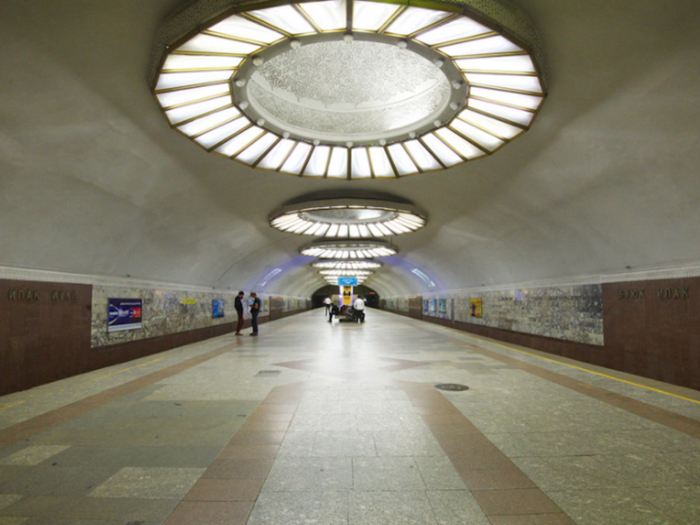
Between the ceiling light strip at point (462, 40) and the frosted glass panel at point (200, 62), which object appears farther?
the frosted glass panel at point (200, 62)

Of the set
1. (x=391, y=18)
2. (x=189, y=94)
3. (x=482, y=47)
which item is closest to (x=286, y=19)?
(x=391, y=18)

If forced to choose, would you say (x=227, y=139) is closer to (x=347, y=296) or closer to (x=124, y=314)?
(x=124, y=314)

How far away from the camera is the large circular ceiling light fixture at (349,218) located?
11.7 meters

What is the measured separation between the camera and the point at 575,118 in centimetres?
629

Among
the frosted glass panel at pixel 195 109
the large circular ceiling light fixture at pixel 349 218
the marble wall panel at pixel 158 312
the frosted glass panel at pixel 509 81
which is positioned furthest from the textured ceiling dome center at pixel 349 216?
the frosted glass panel at pixel 509 81

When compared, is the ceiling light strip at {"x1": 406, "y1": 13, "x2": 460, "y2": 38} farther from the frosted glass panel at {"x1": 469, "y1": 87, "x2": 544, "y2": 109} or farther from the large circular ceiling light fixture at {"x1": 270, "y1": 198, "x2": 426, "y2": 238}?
the large circular ceiling light fixture at {"x1": 270, "y1": 198, "x2": 426, "y2": 238}

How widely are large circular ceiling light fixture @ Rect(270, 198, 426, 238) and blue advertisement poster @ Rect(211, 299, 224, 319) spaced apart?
4.75 meters

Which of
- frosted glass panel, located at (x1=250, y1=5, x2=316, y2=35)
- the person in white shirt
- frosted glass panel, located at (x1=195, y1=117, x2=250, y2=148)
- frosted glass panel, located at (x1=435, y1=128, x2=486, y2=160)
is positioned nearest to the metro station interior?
frosted glass panel, located at (x1=250, y1=5, x2=316, y2=35)

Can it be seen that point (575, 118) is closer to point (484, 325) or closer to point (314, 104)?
point (314, 104)

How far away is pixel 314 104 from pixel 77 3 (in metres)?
4.23

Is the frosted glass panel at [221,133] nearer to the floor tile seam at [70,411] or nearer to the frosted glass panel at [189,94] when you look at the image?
the frosted glass panel at [189,94]

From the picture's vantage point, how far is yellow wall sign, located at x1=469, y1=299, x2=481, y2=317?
17.4 m

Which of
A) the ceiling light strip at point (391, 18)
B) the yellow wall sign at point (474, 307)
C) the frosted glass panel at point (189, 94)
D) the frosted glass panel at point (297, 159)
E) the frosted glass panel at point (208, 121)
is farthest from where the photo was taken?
the yellow wall sign at point (474, 307)

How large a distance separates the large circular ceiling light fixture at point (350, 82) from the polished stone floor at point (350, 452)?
173 inches
